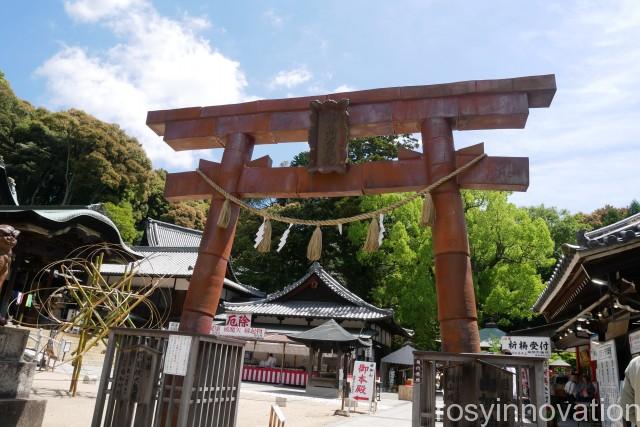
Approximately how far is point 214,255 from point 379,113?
2847mm

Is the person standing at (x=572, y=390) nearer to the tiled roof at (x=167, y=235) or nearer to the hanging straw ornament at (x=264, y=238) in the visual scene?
the hanging straw ornament at (x=264, y=238)

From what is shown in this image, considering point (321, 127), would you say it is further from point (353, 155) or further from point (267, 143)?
point (353, 155)

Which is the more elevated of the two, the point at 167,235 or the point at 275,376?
the point at 167,235

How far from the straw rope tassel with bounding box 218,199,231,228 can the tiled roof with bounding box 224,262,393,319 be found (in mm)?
17347

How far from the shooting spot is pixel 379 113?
572 centimetres

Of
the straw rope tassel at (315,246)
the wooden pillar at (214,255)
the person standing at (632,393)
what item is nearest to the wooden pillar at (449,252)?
the person standing at (632,393)

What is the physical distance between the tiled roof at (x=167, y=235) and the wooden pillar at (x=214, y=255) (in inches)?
1164

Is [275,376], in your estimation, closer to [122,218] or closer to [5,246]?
[5,246]

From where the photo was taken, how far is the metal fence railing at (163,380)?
4613mm

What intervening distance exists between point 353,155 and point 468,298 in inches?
1274

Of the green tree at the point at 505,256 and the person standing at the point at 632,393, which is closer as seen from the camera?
the person standing at the point at 632,393

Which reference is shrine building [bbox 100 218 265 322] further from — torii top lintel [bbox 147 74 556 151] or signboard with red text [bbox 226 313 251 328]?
torii top lintel [bbox 147 74 556 151]

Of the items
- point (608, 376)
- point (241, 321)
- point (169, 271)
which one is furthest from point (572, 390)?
point (169, 271)

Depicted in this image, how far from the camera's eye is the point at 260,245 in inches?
237
